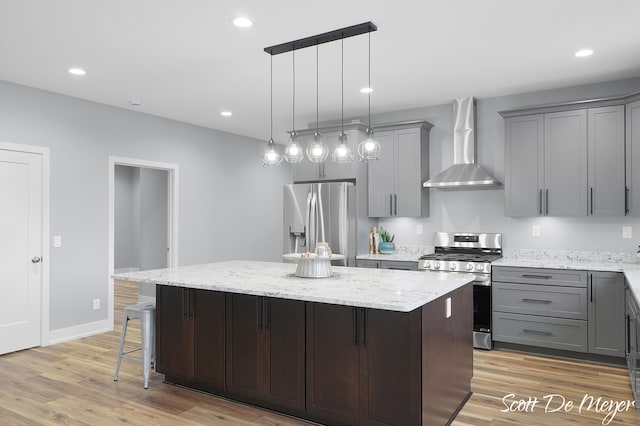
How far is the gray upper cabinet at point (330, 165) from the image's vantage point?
559cm

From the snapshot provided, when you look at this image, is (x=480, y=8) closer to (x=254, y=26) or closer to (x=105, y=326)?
(x=254, y=26)

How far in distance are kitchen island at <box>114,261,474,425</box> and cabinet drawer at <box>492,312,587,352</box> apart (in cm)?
131

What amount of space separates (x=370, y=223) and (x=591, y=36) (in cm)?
310

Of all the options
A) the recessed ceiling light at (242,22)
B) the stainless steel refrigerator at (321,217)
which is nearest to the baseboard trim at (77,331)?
the stainless steel refrigerator at (321,217)

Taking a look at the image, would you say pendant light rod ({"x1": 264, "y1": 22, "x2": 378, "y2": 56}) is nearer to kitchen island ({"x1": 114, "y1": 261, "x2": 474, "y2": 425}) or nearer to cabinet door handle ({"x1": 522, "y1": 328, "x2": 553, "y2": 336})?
kitchen island ({"x1": 114, "y1": 261, "x2": 474, "y2": 425})

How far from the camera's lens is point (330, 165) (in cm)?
582

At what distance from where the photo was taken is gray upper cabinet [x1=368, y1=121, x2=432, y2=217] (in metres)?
5.34

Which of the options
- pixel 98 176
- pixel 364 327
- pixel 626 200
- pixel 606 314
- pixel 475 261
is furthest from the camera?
pixel 98 176

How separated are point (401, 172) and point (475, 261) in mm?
1366

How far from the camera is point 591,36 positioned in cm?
342

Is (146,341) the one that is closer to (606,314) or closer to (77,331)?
(77,331)

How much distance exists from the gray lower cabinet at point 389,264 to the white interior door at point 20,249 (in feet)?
11.2

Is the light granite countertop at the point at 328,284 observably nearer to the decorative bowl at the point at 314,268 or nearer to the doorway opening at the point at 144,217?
the decorative bowl at the point at 314,268

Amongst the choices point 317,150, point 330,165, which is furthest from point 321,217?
point 317,150
